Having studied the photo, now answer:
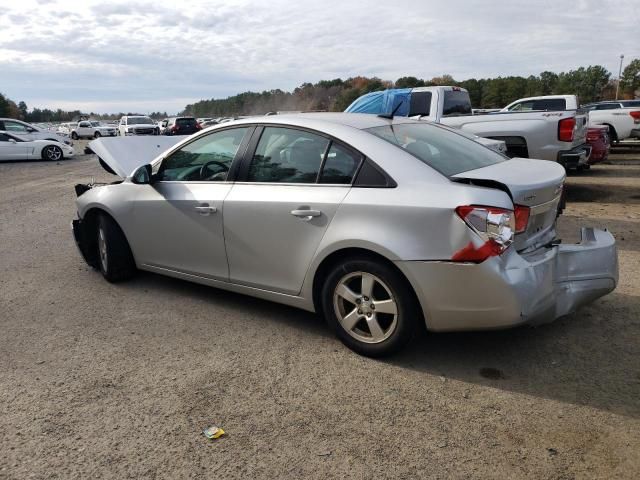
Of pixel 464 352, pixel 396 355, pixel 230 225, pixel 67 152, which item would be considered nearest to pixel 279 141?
pixel 230 225

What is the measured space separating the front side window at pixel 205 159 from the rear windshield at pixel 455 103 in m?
6.55

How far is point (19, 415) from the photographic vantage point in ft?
9.75

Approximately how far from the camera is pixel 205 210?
4.14 meters

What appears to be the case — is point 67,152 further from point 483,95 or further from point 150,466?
point 483,95

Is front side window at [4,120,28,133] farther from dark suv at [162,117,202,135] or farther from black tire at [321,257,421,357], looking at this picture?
black tire at [321,257,421,357]

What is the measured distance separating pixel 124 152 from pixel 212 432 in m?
3.85

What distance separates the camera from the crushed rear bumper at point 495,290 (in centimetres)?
300

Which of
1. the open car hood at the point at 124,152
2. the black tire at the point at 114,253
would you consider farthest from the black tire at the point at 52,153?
the black tire at the point at 114,253

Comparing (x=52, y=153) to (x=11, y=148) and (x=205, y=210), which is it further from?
(x=205, y=210)

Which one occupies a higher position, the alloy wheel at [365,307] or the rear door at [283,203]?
the rear door at [283,203]

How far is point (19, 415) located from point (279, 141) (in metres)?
2.41

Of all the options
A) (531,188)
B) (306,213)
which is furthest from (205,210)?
(531,188)

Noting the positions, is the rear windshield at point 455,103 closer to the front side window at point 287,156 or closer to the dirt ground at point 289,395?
the dirt ground at point 289,395

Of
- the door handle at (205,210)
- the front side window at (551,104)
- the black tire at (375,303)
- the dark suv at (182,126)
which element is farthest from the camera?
the dark suv at (182,126)
